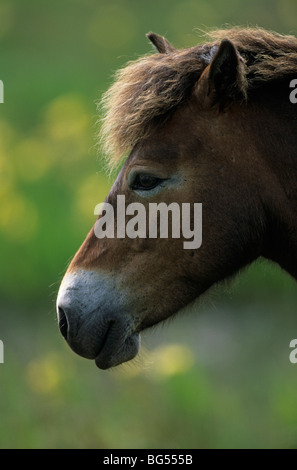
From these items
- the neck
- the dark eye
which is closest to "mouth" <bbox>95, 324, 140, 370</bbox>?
the dark eye

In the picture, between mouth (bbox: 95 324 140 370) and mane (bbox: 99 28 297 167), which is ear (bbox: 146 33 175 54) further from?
mouth (bbox: 95 324 140 370)

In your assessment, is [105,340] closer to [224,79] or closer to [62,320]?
[62,320]

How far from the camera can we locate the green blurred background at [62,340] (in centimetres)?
542

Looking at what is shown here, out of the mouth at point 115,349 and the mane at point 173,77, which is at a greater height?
the mane at point 173,77

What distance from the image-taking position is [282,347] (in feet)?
21.6

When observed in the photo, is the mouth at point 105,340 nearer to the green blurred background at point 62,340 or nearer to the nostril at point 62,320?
the nostril at point 62,320

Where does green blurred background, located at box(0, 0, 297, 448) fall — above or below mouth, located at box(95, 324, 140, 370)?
above

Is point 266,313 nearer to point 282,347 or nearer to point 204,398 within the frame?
point 282,347

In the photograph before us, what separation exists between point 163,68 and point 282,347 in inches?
157

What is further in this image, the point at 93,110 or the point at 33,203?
the point at 93,110

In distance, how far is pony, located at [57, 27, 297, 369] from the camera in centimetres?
302

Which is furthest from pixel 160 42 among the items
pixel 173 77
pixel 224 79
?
pixel 224 79

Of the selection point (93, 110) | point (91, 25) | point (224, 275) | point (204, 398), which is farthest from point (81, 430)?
point (91, 25)

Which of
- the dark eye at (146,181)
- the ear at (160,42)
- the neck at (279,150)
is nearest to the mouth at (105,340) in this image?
the dark eye at (146,181)
